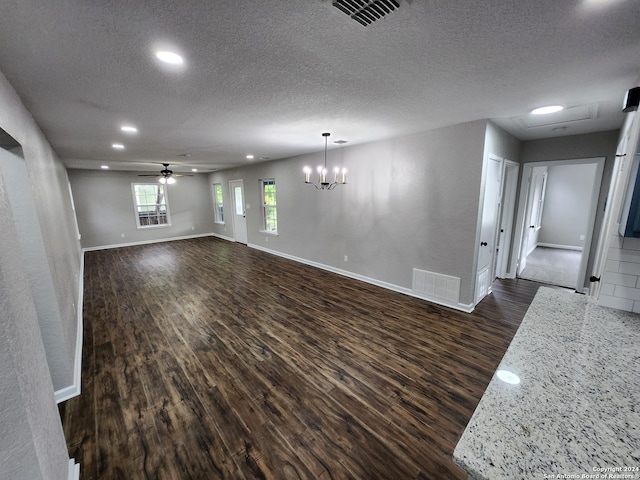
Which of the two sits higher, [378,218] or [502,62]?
[502,62]

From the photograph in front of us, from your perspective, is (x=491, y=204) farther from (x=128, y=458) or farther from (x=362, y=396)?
(x=128, y=458)

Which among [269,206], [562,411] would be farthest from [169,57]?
[269,206]

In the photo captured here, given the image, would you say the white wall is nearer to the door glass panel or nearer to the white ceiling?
the white ceiling

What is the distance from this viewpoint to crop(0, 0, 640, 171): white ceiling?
121 centimetres

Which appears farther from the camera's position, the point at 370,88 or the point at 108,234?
the point at 108,234

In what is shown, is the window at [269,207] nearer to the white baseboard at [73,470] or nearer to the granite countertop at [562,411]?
the white baseboard at [73,470]

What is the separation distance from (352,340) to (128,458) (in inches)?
82.1

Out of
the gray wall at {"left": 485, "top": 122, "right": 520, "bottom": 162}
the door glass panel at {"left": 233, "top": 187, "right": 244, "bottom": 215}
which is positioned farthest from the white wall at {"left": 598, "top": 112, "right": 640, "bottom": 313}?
the door glass panel at {"left": 233, "top": 187, "right": 244, "bottom": 215}

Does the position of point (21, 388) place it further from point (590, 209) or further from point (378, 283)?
point (590, 209)

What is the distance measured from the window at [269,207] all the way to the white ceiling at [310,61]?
3.95 metres

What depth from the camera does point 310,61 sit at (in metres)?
1.67

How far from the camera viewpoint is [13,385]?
0.93 metres

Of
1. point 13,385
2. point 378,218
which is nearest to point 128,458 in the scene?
point 13,385

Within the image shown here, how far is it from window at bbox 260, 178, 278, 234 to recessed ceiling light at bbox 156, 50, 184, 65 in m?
5.20
